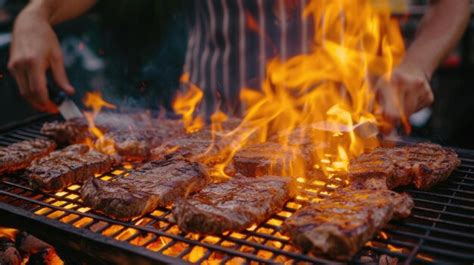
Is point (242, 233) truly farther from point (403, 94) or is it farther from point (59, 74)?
point (59, 74)

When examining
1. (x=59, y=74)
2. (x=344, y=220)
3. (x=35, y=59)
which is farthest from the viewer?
(x=59, y=74)

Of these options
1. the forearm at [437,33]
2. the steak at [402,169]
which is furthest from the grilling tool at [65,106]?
the forearm at [437,33]

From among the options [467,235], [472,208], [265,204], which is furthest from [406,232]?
[265,204]

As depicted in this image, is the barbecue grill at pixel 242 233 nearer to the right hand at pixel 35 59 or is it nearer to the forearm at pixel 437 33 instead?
the right hand at pixel 35 59

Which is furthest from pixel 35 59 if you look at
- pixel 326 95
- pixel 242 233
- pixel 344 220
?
pixel 344 220

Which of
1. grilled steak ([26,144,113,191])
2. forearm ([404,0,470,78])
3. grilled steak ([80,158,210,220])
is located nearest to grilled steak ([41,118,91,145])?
grilled steak ([26,144,113,191])

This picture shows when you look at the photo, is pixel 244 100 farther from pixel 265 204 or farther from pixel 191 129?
pixel 265 204
